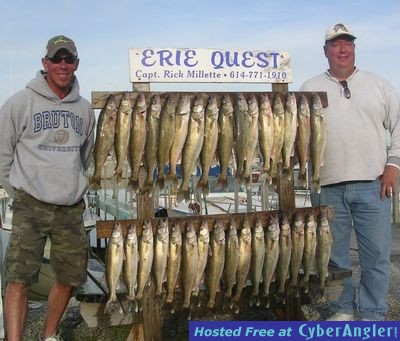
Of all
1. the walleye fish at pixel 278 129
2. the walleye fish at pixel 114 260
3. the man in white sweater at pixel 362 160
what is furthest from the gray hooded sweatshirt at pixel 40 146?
the man in white sweater at pixel 362 160

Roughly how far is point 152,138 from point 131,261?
89cm

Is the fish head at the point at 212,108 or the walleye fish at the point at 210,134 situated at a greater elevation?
the fish head at the point at 212,108

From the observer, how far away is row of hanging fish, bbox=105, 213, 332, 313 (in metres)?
3.64

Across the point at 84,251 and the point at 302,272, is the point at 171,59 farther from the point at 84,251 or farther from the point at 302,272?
the point at 302,272

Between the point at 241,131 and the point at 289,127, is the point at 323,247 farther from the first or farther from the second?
the point at 241,131

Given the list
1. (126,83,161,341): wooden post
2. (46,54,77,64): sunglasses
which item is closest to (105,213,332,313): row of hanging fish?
(126,83,161,341): wooden post

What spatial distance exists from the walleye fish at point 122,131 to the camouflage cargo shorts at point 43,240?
55cm

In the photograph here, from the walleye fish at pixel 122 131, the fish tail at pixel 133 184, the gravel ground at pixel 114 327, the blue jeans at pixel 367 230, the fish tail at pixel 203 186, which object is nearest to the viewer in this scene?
the walleye fish at pixel 122 131

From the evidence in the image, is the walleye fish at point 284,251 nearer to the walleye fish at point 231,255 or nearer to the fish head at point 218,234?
the walleye fish at point 231,255

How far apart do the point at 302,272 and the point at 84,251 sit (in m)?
1.89

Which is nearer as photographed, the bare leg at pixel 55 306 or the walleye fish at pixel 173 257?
the walleye fish at pixel 173 257

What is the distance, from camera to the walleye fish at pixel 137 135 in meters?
3.59

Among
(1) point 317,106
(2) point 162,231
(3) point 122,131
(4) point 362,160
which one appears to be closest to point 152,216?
(2) point 162,231

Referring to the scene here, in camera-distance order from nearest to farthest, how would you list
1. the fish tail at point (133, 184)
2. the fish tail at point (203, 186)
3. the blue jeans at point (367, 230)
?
the fish tail at point (133, 184) → the fish tail at point (203, 186) → the blue jeans at point (367, 230)
